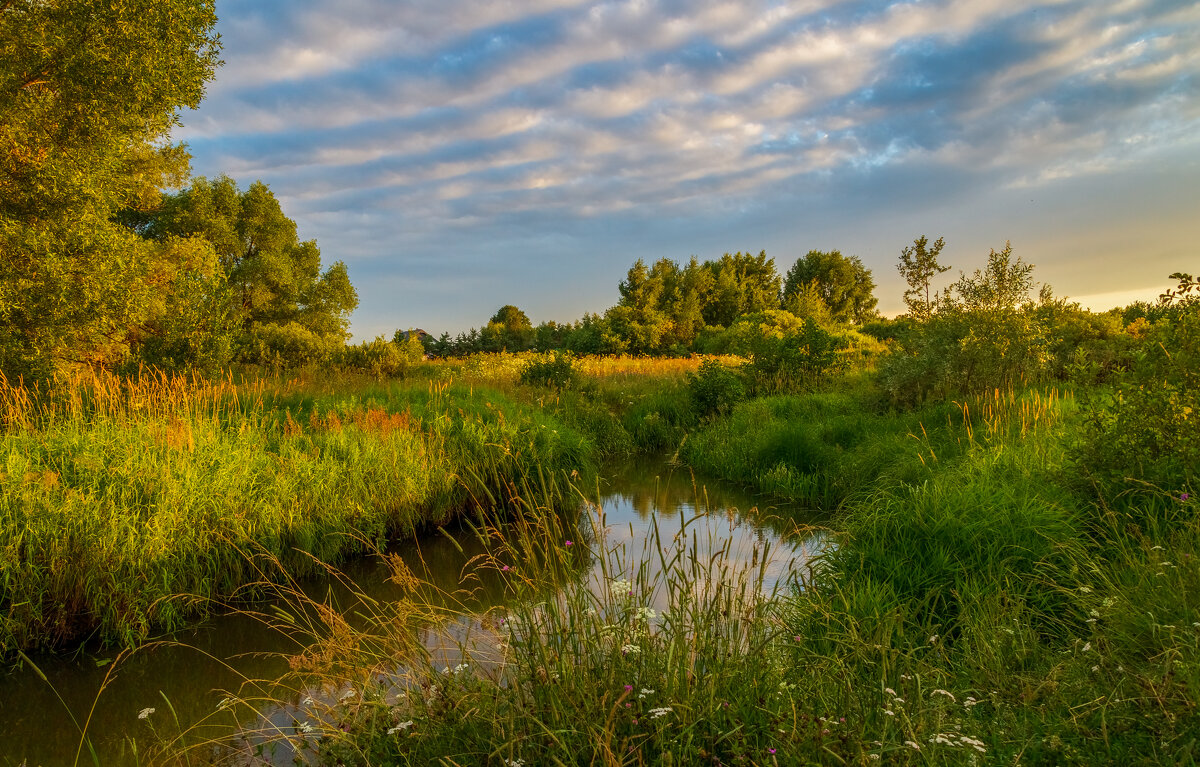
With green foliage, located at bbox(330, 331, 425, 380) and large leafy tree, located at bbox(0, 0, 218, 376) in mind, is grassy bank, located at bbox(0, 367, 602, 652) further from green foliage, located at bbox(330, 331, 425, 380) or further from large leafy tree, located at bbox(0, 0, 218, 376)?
green foliage, located at bbox(330, 331, 425, 380)

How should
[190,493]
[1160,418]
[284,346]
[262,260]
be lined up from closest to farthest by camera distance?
[1160,418] < [190,493] < [284,346] < [262,260]

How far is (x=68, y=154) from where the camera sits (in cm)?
1001

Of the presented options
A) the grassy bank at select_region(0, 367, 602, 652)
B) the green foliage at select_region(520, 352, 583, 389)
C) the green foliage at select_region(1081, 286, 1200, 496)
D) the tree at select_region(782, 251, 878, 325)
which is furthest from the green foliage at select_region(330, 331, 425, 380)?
the tree at select_region(782, 251, 878, 325)

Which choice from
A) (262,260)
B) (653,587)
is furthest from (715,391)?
(262,260)

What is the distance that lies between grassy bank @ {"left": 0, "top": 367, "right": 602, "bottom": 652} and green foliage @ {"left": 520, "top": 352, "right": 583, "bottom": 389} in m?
5.72

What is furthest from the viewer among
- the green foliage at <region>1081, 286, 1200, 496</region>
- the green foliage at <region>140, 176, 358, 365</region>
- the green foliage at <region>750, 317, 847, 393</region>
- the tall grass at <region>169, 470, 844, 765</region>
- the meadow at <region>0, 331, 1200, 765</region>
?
the green foliage at <region>140, 176, 358, 365</region>

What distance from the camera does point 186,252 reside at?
701 inches

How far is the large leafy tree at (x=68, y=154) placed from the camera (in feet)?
30.8

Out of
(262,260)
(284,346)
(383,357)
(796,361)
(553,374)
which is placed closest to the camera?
(553,374)

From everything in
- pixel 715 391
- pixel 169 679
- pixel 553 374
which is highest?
pixel 553 374

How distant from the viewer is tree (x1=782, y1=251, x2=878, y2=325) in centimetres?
5162

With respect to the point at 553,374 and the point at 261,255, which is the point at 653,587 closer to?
the point at 553,374

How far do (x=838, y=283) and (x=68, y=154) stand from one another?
5217 centimetres

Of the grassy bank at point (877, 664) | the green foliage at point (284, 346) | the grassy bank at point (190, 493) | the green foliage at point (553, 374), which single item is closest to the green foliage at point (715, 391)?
the green foliage at point (553, 374)
